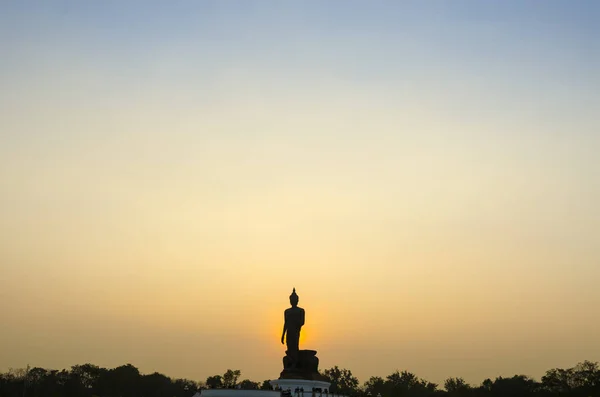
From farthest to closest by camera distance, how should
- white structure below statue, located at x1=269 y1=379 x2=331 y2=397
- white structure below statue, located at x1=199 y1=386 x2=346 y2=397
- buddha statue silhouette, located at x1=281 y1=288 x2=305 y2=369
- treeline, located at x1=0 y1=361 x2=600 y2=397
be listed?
treeline, located at x1=0 y1=361 x2=600 y2=397, buddha statue silhouette, located at x1=281 y1=288 x2=305 y2=369, white structure below statue, located at x1=269 y1=379 x2=331 y2=397, white structure below statue, located at x1=199 y1=386 x2=346 y2=397

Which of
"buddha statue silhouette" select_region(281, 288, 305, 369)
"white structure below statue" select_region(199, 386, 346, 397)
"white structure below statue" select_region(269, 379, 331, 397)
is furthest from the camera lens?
"buddha statue silhouette" select_region(281, 288, 305, 369)

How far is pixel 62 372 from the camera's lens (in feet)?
362

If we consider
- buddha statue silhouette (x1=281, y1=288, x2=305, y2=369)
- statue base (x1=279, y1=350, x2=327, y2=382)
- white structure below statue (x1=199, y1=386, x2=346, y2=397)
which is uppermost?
buddha statue silhouette (x1=281, y1=288, x2=305, y2=369)

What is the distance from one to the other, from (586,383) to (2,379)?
69.4m

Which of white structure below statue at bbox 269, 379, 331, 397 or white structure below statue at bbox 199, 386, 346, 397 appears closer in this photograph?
white structure below statue at bbox 199, 386, 346, 397

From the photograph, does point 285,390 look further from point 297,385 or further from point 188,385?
point 188,385

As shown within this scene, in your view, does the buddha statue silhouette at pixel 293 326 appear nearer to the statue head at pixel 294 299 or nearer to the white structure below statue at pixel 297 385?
the statue head at pixel 294 299

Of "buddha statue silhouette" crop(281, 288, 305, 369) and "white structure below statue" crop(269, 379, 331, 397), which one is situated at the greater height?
"buddha statue silhouette" crop(281, 288, 305, 369)

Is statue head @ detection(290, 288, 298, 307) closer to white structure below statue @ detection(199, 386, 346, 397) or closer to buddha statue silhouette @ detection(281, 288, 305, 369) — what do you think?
buddha statue silhouette @ detection(281, 288, 305, 369)

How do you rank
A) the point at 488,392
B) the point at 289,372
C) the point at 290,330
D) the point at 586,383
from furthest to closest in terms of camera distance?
the point at 488,392 → the point at 586,383 → the point at 290,330 → the point at 289,372

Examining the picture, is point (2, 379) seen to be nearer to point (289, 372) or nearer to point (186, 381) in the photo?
point (186, 381)

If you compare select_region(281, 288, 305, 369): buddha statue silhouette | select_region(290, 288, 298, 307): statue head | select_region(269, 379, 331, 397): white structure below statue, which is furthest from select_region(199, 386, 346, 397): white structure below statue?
select_region(290, 288, 298, 307): statue head

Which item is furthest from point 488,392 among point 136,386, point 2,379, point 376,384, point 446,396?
point 2,379

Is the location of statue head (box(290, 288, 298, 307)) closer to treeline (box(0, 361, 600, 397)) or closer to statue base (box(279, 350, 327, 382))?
statue base (box(279, 350, 327, 382))
